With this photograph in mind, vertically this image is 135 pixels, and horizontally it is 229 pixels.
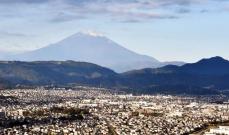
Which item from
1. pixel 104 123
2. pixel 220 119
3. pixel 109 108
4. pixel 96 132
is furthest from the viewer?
pixel 109 108

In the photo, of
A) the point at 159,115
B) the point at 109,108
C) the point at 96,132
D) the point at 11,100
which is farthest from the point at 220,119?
the point at 11,100

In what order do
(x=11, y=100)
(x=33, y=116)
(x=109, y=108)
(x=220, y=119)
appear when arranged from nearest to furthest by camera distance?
(x=33, y=116), (x=220, y=119), (x=109, y=108), (x=11, y=100)

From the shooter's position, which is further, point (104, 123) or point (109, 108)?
point (109, 108)

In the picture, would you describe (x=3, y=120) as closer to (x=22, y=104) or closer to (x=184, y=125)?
(x=184, y=125)

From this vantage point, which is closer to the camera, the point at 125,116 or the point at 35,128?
the point at 35,128

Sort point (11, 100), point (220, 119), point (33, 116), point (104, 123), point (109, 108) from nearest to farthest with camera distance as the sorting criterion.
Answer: point (104, 123) < point (33, 116) < point (220, 119) < point (109, 108) < point (11, 100)

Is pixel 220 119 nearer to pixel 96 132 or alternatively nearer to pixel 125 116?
pixel 125 116

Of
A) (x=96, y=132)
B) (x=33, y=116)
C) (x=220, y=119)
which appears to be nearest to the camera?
(x=96, y=132)

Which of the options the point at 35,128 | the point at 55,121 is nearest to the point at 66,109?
the point at 55,121
